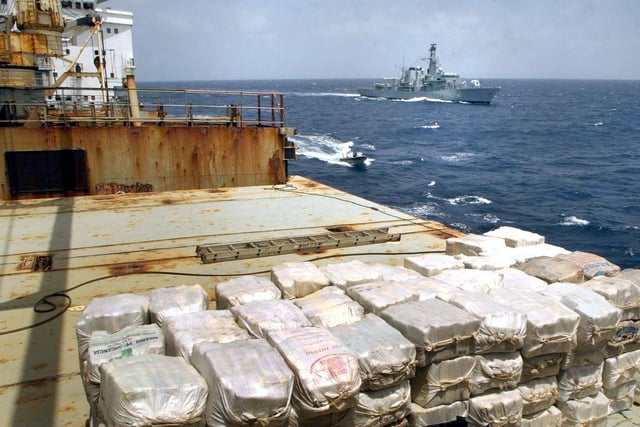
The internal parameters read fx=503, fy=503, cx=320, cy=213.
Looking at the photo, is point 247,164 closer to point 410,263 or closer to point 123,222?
point 123,222

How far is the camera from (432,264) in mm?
7105

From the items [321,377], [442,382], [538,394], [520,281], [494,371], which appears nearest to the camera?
[321,377]

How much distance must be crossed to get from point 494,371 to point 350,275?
2.08 m

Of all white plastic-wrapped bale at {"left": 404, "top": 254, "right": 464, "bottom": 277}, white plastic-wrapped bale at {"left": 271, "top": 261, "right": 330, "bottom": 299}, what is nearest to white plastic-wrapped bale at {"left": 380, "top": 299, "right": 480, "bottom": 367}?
white plastic-wrapped bale at {"left": 271, "top": 261, "right": 330, "bottom": 299}

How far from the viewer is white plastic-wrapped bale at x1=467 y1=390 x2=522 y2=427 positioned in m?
5.18

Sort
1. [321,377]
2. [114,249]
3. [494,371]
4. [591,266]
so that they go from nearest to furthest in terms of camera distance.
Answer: [321,377] → [494,371] → [591,266] → [114,249]

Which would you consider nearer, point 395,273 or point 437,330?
point 437,330

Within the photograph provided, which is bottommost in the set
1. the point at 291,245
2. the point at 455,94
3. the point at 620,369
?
the point at 620,369

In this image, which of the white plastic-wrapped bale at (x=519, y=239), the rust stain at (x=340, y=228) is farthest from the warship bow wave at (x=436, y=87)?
the white plastic-wrapped bale at (x=519, y=239)

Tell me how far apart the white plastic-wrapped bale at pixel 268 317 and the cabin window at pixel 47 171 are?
1021cm

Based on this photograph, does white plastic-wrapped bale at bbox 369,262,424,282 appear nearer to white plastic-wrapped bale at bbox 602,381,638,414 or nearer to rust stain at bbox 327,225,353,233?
white plastic-wrapped bale at bbox 602,381,638,414

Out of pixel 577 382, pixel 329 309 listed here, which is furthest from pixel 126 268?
pixel 577 382

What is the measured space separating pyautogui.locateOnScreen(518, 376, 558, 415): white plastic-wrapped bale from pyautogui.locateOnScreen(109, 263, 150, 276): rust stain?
6.25 metres

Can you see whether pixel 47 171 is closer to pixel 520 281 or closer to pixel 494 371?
pixel 520 281
